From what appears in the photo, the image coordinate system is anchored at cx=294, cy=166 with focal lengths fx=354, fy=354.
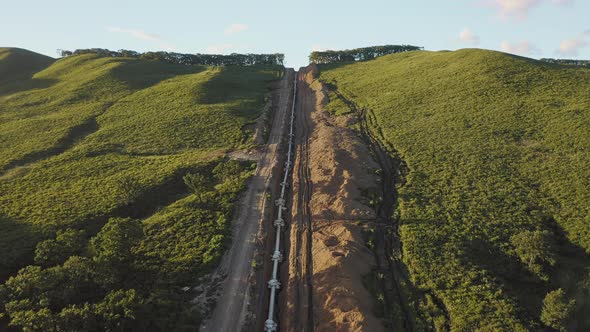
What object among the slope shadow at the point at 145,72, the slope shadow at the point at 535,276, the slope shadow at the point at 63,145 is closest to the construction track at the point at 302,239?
the slope shadow at the point at 535,276

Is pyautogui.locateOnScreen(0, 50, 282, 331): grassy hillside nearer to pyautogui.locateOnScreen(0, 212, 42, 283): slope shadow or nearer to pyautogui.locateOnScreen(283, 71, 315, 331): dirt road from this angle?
pyautogui.locateOnScreen(0, 212, 42, 283): slope shadow

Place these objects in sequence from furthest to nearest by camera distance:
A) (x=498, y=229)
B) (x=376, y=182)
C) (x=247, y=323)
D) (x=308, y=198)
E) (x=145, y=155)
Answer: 1. (x=145, y=155)
2. (x=376, y=182)
3. (x=308, y=198)
4. (x=498, y=229)
5. (x=247, y=323)

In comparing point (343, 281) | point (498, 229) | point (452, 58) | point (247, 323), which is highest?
point (452, 58)

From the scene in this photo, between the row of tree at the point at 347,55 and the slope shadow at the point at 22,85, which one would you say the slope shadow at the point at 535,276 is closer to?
the slope shadow at the point at 22,85

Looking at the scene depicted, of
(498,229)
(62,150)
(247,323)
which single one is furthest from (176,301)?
(62,150)

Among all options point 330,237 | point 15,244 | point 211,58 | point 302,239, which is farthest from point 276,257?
point 211,58

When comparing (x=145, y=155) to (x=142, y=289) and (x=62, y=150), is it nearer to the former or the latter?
(x=62, y=150)

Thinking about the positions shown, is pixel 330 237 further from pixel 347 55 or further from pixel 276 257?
pixel 347 55
